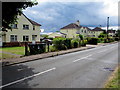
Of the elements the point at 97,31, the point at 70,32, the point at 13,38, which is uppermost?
the point at 97,31

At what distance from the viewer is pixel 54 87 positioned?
5.76 metres

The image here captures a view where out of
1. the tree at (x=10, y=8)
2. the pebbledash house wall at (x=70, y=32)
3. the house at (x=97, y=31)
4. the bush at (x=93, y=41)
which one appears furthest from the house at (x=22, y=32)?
the house at (x=97, y=31)

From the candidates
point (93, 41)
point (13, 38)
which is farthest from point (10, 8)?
point (93, 41)

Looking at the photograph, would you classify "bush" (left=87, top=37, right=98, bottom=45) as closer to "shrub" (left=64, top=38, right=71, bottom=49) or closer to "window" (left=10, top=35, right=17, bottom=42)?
"shrub" (left=64, top=38, right=71, bottom=49)

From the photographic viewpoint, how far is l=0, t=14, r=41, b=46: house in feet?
99.3

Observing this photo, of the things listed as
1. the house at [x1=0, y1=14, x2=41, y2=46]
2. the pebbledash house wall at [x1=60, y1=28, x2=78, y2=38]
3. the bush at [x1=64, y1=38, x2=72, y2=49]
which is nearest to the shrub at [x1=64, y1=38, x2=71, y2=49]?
the bush at [x1=64, y1=38, x2=72, y2=49]

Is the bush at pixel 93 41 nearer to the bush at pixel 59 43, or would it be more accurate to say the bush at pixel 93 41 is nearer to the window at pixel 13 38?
the bush at pixel 59 43

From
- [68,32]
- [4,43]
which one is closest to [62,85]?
[4,43]

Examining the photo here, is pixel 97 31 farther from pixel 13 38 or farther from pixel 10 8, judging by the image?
pixel 10 8

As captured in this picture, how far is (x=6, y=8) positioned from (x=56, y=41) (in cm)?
1231

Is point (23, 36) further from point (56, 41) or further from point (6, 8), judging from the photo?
point (6, 8)

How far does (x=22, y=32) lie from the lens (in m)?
32.8

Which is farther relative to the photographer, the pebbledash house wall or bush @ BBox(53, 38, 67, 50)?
the pebbledash house wall

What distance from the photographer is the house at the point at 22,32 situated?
30.3 m
